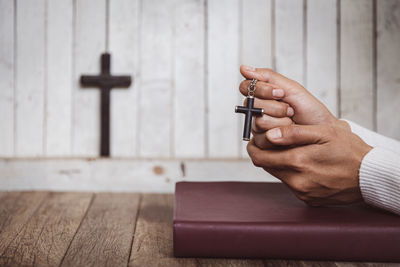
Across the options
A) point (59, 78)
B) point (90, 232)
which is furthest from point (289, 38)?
point (90, 232)

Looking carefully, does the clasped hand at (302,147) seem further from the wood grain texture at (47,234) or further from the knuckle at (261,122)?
the wood grain texture at (47,234)

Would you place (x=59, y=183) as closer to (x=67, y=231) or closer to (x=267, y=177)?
(x=67, y=231)

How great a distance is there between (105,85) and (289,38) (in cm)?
62

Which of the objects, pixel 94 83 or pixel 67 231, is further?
pixel 94 83

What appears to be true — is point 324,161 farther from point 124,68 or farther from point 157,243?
point 124,68

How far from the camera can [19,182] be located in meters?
1.19

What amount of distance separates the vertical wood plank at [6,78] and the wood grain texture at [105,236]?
1.34 ft

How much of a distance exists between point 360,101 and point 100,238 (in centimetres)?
93

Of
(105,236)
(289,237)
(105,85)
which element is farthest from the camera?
(105,85)

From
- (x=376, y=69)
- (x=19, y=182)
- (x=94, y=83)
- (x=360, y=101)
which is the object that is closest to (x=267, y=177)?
(x=360, y=101)

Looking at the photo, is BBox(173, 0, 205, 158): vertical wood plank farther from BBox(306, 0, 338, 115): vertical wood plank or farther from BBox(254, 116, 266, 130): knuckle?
BBox(254, 116, 266, 130): knuckle

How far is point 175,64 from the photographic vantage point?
1.24m

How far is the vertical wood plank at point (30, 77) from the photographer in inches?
48.2

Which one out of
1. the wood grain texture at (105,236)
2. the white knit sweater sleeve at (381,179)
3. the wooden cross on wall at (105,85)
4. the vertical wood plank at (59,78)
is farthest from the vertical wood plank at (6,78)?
the white knit sweater sleeve at (381,179)
